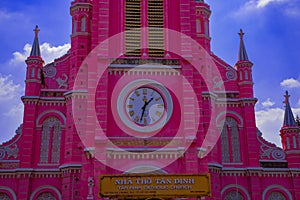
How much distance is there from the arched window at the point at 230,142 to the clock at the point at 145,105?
23.1 ft

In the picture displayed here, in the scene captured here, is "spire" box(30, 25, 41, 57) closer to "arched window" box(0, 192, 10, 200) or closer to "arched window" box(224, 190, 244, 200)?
"arched window" box(0, 192, 10, 200)

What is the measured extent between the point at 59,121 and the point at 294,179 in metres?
17.5

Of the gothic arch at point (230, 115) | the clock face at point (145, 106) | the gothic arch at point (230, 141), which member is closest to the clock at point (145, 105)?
the clock face at point (145, 106)

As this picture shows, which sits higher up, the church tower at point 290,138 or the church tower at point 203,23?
the church tower at point 203,23

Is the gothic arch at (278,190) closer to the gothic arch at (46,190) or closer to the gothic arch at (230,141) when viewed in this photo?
the gothic arch at (230,141)

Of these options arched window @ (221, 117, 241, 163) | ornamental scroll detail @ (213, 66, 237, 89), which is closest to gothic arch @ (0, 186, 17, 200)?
arched window @ (221, 117, 241, 163)

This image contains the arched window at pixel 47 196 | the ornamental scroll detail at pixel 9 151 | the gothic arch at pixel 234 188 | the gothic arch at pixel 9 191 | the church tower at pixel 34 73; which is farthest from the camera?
the church tower at pixel 34 73

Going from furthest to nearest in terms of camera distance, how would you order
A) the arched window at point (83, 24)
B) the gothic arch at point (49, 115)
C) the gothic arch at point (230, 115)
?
1. the arched window at point (83, 24)
2. the gothic arch at point (230, 115)
3. the gothic arch at point (49, 115)

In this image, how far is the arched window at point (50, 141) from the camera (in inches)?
1209

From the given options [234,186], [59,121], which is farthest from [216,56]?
[59,121]

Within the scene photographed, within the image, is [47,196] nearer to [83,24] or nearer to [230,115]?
[83,24]

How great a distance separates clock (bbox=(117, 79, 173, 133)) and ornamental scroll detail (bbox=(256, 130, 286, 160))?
9.24m

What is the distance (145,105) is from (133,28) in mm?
5587

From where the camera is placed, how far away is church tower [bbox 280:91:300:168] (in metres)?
31.8
